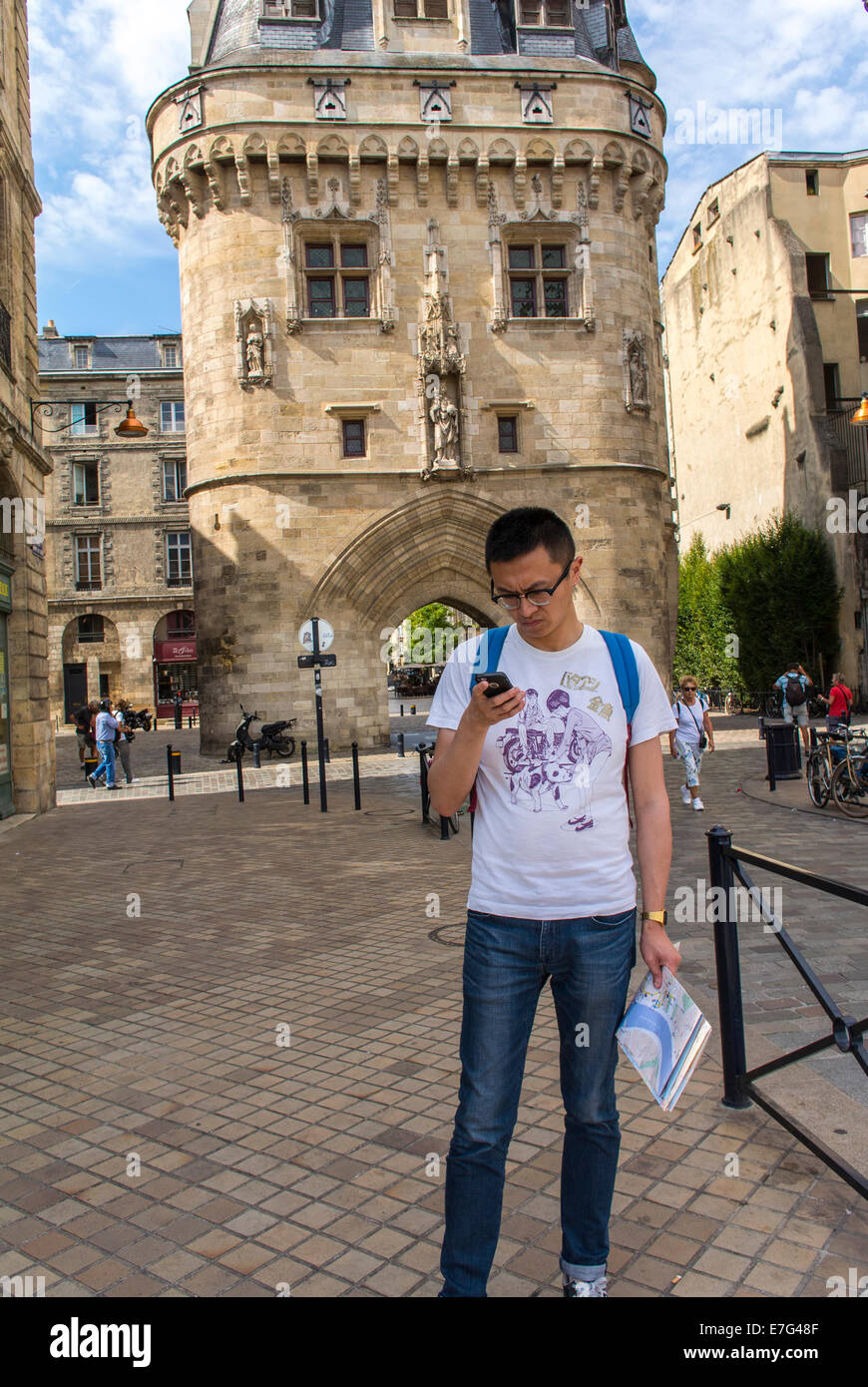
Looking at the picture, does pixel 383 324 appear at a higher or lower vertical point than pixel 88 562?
higher

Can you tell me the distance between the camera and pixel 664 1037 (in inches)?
99.0

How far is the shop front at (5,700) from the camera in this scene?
45.1 feet

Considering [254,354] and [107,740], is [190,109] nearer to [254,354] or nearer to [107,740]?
[254,354]

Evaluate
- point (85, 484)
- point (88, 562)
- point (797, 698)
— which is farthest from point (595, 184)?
point (85, 484)

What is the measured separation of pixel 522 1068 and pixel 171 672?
41268mm

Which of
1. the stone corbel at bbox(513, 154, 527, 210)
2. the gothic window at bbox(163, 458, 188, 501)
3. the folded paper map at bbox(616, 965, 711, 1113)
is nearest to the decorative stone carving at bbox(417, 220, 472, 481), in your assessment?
the stone corbel at bbox(513, 154, 527, 210)

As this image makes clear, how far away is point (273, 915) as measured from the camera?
24.6ft

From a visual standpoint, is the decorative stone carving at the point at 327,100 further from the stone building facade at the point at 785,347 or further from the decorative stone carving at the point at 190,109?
the stone building facade at the point at 785,347

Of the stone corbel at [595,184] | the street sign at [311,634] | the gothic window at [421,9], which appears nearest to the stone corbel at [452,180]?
the stone corbel at [595,184]

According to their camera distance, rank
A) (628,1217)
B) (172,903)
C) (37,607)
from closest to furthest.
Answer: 1. (628,1217)
2. (172,903)
3. (37,607)

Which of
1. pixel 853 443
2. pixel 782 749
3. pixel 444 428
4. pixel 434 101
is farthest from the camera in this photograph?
pixel 853 443

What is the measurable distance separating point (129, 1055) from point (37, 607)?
11.7 m
